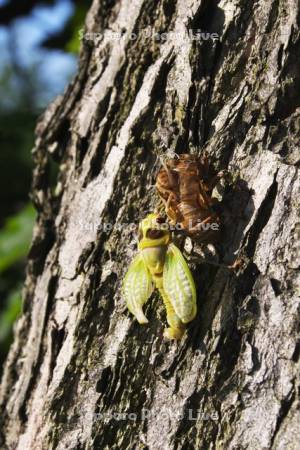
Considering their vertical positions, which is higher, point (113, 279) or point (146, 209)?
point (146, 209)

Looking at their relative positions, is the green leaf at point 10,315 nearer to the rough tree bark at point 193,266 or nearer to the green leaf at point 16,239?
the green leaf at point 16,239

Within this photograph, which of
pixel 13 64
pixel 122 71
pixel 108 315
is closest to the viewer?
pixel 108 315

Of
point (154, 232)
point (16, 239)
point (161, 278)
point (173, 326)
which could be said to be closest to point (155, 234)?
point (154, 232)

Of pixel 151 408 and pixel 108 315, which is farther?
pixel 108 315

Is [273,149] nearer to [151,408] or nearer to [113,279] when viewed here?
[113,279]

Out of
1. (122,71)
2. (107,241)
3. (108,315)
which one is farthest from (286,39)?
(108,315)

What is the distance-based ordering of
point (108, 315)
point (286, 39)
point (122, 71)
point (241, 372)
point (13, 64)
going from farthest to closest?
point (13, 64)
point (122, 71)
point (108, 315)
point (286, 39)
point (241, 372)

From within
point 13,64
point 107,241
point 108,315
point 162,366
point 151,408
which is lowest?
point 151,408

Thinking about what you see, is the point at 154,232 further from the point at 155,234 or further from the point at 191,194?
the point at 191,194
